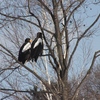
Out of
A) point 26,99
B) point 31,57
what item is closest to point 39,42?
point 31,57

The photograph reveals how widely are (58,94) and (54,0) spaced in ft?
5.78

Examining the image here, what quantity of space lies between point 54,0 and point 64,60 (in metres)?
1.15

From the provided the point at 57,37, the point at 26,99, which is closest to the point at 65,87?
the point at 57,37

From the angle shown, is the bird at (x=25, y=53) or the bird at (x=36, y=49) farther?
the bird at (x=25, y=53)

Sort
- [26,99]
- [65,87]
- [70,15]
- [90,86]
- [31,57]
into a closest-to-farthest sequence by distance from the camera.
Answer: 1. [65,87]
2. [70,15]
3. [31,57]
4. [26,99]
5. [90,86]

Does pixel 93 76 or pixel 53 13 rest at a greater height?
pixel 93 76

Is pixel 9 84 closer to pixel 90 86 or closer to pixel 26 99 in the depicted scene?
pixel 26 99

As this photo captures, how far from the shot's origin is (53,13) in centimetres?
697

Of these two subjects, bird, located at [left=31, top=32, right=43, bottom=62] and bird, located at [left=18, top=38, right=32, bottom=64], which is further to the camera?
bird, located at [left=18, top=38, right=32, bottom=64]

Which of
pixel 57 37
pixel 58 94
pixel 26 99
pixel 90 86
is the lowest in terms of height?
pixel 58 94

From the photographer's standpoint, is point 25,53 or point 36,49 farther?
point 25,53

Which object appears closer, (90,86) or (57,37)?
(57,37)

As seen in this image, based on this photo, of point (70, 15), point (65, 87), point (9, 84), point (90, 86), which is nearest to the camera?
point (65, 87)

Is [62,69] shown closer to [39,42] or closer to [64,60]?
[64,60]
